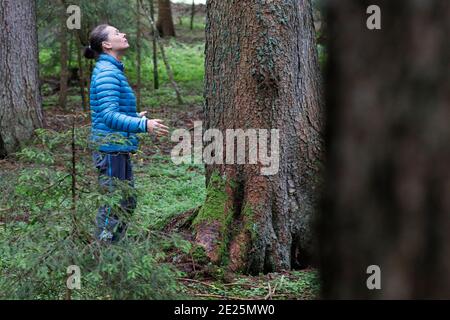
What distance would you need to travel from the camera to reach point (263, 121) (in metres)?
5.67

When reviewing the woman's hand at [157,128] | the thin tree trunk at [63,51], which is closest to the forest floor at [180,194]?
the thin tree trunk at [63,51]

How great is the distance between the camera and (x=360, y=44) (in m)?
1.73

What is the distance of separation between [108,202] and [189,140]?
9.45m

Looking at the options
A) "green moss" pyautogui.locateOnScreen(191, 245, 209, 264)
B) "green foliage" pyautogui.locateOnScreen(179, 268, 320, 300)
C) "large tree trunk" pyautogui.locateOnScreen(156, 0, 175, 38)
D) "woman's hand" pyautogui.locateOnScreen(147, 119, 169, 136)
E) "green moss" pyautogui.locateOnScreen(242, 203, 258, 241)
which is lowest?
"green foliage" pyautogui.locateOnScreen(179, 268, 320, 300)

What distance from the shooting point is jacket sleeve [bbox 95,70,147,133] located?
5.48 metres

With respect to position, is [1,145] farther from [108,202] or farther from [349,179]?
[349,179]

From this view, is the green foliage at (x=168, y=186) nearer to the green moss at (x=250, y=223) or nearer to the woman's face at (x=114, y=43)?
the green moss at (x=250, y=223)

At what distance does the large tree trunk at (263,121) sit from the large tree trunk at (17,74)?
5.92 metres

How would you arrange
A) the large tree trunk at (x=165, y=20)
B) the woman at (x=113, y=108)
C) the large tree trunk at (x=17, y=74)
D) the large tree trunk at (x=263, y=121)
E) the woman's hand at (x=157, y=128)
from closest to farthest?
1. the woman's hand at (x=157, y=128)
2. the woman at (x=113, y=108)
3. the large tree trunk at (x=263, y=121)
4. the large tree trunk at (x=17, y=74)
5. the large tree trunk at (x=165, y=20)

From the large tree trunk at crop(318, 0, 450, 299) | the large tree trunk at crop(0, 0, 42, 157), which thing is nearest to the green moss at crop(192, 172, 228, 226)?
the large tree trunk at crop(318, 0, 450, 299)

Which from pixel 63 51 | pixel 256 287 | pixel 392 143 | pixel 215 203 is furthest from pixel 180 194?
pixel 392 143

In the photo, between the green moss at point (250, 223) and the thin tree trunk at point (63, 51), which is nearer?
the green moss at point (250, 223)

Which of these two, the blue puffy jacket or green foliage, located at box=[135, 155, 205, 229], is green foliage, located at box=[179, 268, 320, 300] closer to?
the blue puffy jacket

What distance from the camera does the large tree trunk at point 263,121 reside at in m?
5.64
